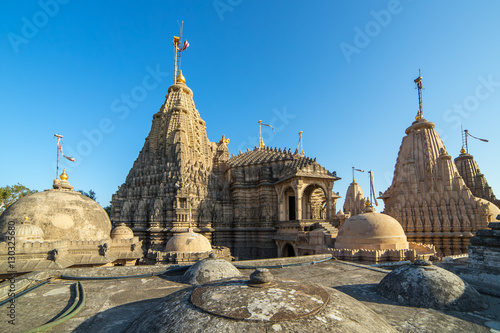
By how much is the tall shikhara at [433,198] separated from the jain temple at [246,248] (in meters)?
0.10

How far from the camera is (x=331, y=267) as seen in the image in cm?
882

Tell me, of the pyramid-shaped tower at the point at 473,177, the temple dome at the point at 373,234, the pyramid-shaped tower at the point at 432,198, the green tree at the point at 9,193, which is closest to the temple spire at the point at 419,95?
the pyramid-shaped tower at the point at 432,198

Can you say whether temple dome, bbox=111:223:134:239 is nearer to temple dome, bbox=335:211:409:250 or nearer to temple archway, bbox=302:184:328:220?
temple dome, bbox=335:211:409:250

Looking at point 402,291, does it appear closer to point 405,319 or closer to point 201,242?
point 405,319

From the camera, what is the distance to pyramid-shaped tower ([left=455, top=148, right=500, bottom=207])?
29078 mm

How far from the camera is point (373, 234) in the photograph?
1319 cm

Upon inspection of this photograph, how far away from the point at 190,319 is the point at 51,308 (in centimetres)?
352

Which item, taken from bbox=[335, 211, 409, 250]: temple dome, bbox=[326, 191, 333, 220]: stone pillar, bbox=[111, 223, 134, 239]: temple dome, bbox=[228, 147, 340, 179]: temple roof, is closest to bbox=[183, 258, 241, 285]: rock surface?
bbox=[335, 211, 409, 250]: temple dome

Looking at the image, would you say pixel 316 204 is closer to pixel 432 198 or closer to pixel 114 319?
pixel 432 198

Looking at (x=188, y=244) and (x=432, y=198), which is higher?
(x=432, y=198)

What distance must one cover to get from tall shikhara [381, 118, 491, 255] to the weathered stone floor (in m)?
17.6

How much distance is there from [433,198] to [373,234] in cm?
1317

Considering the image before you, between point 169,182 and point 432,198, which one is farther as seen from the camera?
point 169,182

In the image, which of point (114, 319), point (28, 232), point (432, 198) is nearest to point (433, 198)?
point (432, 198)
